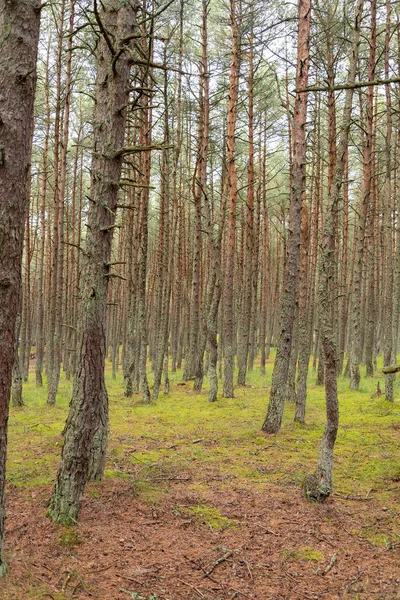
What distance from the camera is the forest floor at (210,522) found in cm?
353

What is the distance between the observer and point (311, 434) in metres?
8.23

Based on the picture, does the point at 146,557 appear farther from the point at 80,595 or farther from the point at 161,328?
the point at 161,328

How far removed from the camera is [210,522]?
4.65m

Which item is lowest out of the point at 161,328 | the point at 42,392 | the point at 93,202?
the point at 42,392

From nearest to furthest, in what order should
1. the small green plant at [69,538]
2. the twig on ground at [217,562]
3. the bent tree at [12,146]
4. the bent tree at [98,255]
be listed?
the bent tree at [12,146] < the twig on ground at [217,562] < the small green plant at [69,538] < the bent tree at [98,255]

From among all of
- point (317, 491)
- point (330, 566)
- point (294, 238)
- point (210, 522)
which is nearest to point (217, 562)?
point (210, 522)

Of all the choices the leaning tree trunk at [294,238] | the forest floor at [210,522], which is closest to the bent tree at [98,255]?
the forest floor at [210,522]

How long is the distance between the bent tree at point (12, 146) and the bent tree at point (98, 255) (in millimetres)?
1467

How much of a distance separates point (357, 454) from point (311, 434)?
133 cm

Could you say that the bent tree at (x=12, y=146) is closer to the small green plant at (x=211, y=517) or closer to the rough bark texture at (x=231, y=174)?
the small green plant at (x=211, y=517)

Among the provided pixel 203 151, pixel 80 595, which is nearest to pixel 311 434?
pixel 80 595

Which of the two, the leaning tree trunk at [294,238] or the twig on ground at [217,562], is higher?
the leaning tree trunk at [294,238]

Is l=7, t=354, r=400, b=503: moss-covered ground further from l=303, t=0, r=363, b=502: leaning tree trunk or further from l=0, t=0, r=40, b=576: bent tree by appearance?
l=0, t=0, r=40, b=576: bent tree

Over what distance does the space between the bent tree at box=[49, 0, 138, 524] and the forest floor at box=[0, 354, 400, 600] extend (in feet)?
2.14
